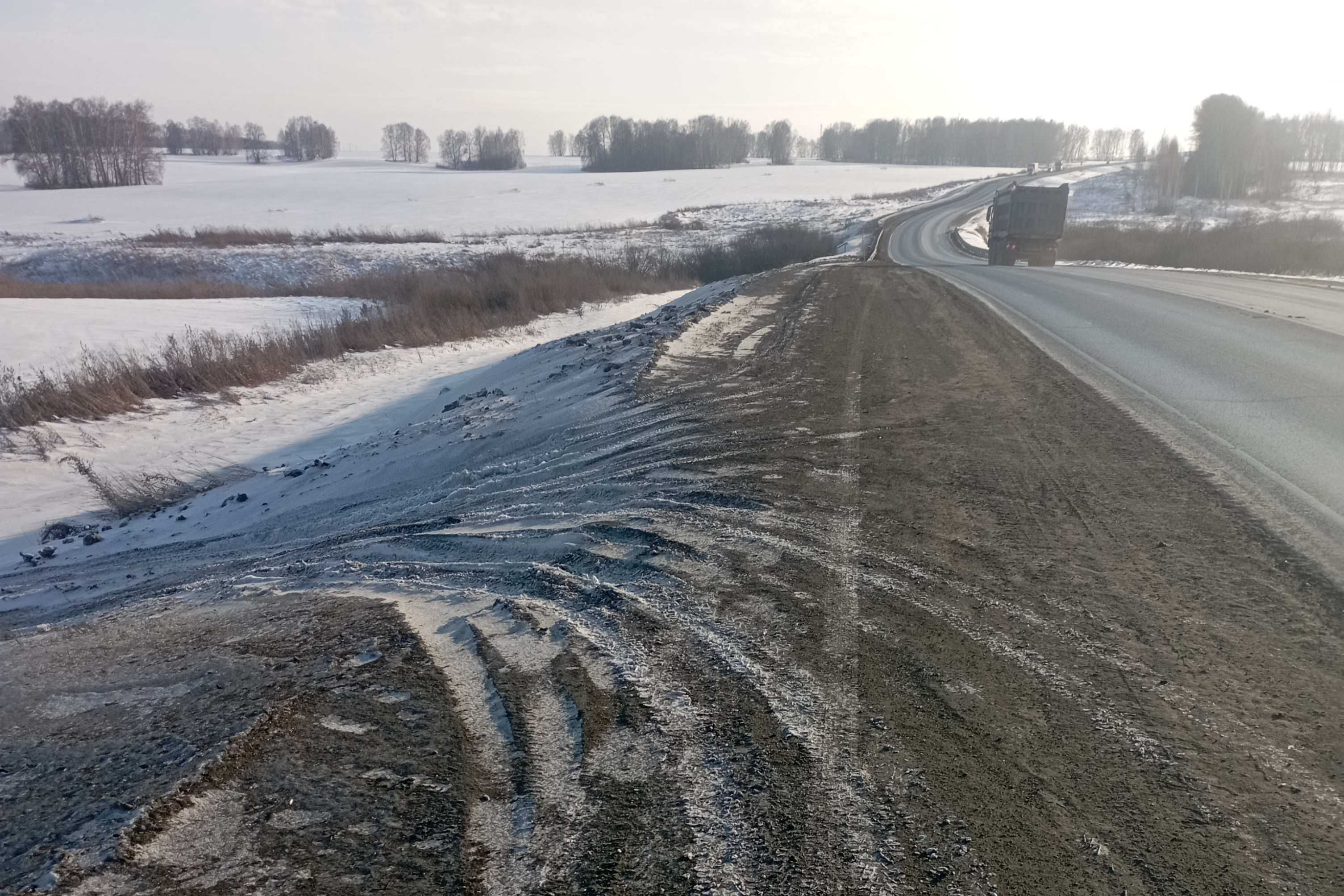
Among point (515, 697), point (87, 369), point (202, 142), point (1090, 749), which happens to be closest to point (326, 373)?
point (87, 369)

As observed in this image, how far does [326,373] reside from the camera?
17.1m

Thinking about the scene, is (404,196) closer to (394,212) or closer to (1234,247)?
(394,212)

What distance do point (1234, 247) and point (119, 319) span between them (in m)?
34.3

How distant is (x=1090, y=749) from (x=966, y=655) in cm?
71

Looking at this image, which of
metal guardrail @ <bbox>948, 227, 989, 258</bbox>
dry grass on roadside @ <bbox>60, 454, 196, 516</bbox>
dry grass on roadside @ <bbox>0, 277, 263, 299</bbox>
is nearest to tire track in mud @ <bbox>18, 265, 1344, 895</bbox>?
dry grass on roadside @ <bbox>60, 454, 196, 516</bbox>

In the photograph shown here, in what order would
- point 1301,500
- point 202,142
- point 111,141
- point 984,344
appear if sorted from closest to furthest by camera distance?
1. point 1301,500
2. point 984,344
3. point 111,141
4. point 202,142

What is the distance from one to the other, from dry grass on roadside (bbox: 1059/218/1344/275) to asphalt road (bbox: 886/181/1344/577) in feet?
27.0

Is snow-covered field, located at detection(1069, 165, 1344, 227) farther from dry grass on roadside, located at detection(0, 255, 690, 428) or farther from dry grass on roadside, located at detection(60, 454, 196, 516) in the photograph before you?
dry grass on roadside, located at detection(60, 454, 196, 516)

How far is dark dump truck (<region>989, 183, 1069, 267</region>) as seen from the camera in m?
30.6

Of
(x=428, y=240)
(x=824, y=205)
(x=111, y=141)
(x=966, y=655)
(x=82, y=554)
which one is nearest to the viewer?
(x=966, y=655)

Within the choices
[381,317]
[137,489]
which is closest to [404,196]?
[381,317]

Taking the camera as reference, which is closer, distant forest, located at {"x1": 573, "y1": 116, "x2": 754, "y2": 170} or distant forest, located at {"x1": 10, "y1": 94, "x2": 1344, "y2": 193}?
distant forest, located at {"x1": 10, "y1": 94, "x2": 1344, "y2": 193}

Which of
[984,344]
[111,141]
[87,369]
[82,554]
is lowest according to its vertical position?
[82,554]

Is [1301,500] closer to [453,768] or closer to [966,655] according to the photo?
[966,655]
